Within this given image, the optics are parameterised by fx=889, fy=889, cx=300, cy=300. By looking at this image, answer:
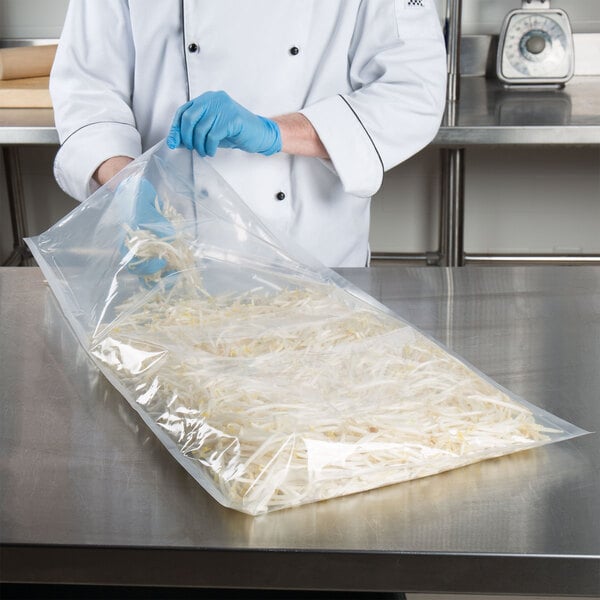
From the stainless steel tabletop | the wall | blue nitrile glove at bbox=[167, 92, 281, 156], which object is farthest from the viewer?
the wall

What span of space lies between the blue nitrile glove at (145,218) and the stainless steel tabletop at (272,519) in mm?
182

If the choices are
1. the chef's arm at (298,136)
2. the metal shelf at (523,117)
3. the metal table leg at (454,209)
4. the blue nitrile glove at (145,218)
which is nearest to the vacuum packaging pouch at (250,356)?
the blue nitrile glove at (145,218)

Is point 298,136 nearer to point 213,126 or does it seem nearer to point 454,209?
point 213,126

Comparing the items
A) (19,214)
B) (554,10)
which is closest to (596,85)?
(554,10)

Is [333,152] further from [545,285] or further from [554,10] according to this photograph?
[554,10]

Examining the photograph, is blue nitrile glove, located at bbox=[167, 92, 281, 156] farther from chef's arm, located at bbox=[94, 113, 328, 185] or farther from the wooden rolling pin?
the wooden rolling pin

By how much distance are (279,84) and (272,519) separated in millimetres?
1077

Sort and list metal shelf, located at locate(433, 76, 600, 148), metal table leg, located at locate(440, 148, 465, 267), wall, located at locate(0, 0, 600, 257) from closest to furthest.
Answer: metal shelf, located at locate(433, 76, 600, 148) → metal table leg, located at locate(440, 148, 465, 267) → wall, located at locate(0, 0, 600, 257)

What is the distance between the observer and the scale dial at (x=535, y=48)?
289cm

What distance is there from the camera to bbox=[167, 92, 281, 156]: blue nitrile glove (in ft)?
4.36

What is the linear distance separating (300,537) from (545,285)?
31.0 inches

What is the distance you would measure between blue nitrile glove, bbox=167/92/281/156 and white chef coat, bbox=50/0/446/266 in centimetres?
18

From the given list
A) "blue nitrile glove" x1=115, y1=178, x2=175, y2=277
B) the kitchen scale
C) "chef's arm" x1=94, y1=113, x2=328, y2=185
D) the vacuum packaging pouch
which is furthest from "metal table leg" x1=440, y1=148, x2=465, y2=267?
"blue nitrile glove" x1=115, y1=178, x2=175, y2=277

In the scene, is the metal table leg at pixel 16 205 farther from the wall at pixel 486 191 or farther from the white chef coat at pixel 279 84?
the white chef coat at pixel 279 84
